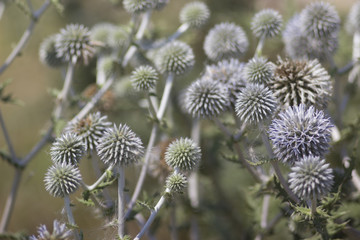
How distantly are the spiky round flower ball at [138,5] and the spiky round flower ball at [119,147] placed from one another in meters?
1.38

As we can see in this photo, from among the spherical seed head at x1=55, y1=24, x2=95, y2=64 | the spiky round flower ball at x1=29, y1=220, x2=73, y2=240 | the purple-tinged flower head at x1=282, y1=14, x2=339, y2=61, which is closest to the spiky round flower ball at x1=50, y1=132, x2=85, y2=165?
the spiky round flower ball at x1=29, y1=220, x2=73, y2=240

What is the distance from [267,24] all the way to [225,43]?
0.40 m

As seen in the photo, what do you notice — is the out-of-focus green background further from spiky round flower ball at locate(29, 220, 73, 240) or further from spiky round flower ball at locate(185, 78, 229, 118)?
spiky round flower ball at locate(29, 220, 73, 240)

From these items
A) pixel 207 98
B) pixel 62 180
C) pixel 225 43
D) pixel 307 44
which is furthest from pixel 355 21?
pixel 62 180

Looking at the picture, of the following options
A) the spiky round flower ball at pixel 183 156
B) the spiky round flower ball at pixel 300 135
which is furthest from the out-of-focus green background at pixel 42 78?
the spiky round flower ball at pixel 300 135

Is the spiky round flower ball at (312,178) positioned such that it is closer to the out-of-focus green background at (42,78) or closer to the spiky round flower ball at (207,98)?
the spiky round flower ball at (207,98)

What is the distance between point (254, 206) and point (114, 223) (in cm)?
153

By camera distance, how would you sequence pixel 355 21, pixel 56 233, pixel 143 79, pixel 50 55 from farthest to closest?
pixel 50 55
pixel 355 21
pixel 143 79
pixel 56 233

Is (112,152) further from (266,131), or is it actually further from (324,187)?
(324,187)

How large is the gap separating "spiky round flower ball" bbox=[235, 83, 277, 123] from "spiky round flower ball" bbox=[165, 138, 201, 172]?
1.36ft

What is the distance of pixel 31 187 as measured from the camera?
18.6ft

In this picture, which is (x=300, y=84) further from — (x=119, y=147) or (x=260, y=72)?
(x=119, y=147)

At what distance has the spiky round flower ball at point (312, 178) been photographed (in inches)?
83.5

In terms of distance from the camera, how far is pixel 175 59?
327 centimetres
